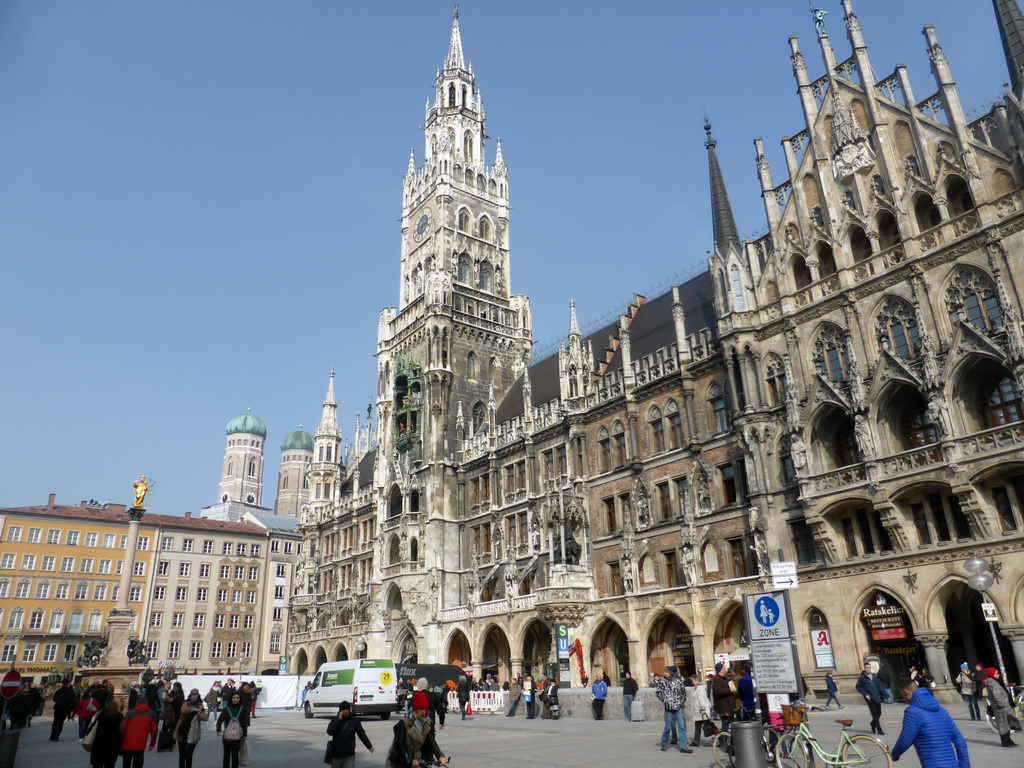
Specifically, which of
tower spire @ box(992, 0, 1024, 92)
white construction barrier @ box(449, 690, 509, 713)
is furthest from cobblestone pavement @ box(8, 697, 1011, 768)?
tower spire @ box(992, 0, 1024, 92)

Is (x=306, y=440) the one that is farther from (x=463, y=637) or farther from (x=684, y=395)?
(x=684, y=395)

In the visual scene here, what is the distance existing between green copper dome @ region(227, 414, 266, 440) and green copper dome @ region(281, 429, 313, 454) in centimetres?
880

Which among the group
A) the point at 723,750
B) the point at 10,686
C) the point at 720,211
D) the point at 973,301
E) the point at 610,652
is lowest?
the point at 723,750

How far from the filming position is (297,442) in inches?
5920

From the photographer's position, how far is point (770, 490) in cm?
2830

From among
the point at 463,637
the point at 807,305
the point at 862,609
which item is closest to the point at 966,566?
the point at 862,609

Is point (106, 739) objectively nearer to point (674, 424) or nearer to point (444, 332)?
point (674, 424)

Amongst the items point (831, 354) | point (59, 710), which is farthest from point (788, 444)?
point (59, 710)

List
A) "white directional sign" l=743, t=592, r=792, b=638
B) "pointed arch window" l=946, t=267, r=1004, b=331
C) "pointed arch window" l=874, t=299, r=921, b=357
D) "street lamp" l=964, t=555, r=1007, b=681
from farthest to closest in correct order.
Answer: "pointed arch window" l=874, t=299, r=921, b=357 → "pointed arch window" l=946, t=267, r=1004, b=331 → "street lamp" l=964, t=555, r=1007, b=681 → "white directional sign" l=743, t=592, r=792, b=638

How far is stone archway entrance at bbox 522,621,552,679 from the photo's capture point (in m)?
37.7

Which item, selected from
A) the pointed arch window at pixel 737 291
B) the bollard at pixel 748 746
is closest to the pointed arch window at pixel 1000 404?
the pointed arch window at pixel 737 291

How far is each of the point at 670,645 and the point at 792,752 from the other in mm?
22777

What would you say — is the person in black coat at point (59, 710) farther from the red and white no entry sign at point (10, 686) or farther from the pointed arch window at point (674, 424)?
the pointed arch window at point (674, 424)

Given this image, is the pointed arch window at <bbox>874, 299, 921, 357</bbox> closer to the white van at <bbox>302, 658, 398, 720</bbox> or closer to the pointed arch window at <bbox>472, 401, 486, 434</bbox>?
the white van at <bbox>302, 658, 398, 720</bbox>
